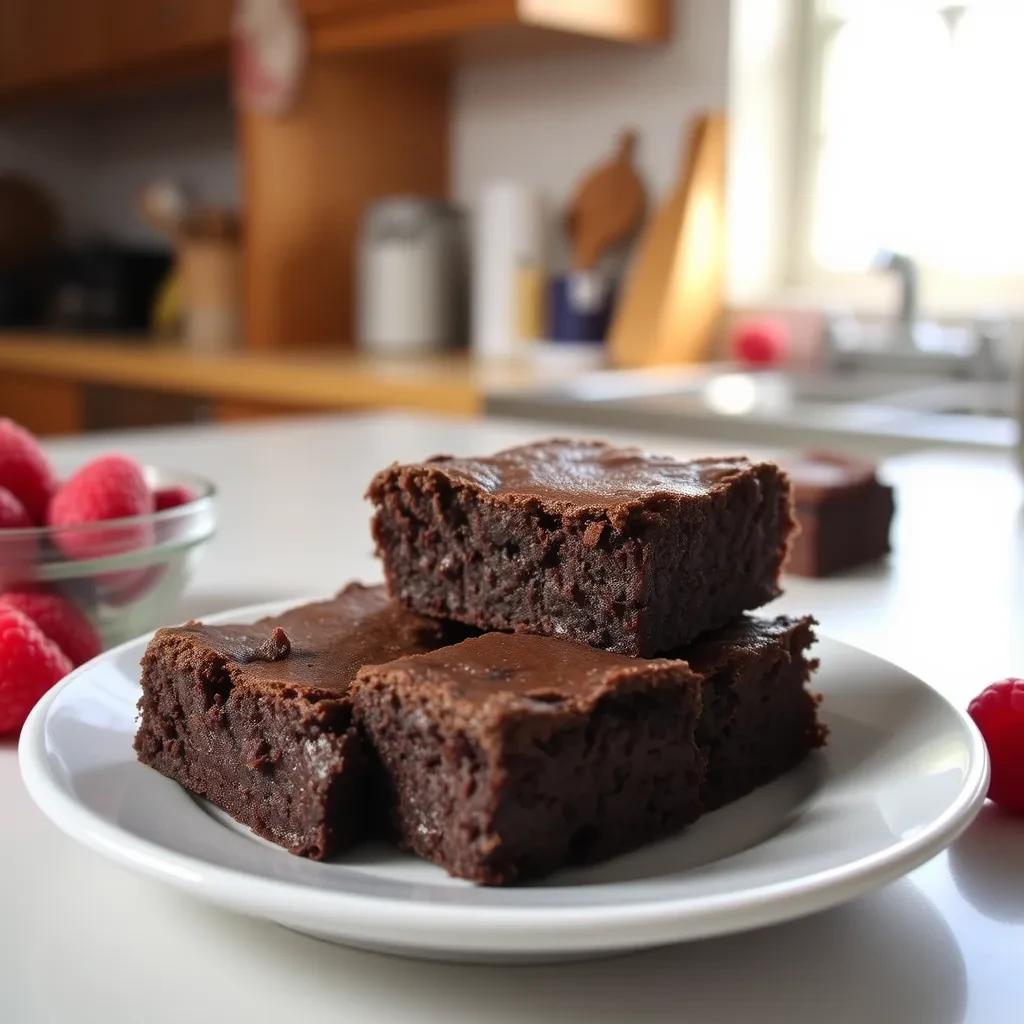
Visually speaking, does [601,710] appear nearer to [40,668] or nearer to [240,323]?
[40,668]

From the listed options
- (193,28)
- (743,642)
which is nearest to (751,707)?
(743,642)

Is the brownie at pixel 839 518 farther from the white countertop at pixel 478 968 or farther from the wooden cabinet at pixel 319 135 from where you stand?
the wooden cabinet at pixel 319 135

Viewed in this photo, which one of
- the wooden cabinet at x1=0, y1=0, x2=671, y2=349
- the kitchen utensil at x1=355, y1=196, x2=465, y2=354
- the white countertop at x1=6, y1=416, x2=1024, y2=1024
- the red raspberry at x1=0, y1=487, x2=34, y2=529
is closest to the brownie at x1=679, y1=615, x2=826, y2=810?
the white countertop at x1=6, y1=416, x2=1024, y2=1024

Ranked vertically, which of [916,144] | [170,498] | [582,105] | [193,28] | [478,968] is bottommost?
[478,968]

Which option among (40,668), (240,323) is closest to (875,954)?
(40,668)

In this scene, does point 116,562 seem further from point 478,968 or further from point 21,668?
point 478,968

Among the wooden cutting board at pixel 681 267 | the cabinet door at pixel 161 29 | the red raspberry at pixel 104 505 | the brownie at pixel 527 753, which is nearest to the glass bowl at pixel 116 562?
the red raspberry at pixel 104 505

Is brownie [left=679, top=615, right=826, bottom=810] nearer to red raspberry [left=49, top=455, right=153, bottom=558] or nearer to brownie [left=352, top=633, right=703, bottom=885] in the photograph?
brownie [left=352, top=633, right=703, bottom=885]
